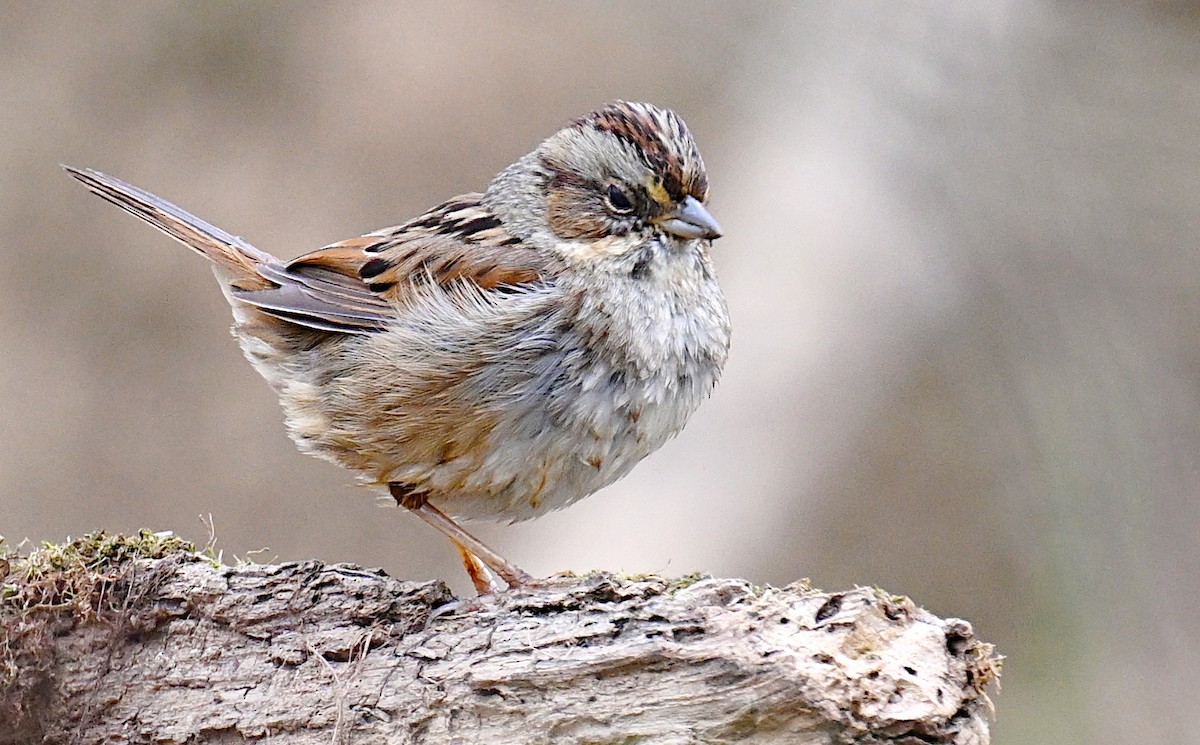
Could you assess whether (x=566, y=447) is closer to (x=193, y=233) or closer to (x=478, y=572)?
(x=478, y=572)

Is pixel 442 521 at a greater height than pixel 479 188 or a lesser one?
lesser

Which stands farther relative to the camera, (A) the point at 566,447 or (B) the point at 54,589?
(A) the point at 566,447

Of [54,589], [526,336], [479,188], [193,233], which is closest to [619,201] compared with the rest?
[526,336]

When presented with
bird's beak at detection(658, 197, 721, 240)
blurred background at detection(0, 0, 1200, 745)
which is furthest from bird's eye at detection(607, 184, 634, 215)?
blurred background at detection(0, 0, 1200, 745)

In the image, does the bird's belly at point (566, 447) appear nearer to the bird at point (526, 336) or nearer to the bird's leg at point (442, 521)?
the bird at point (526, 336)

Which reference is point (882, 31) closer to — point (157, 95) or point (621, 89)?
point (621, 89)

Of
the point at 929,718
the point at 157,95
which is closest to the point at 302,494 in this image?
the point at 157,95
